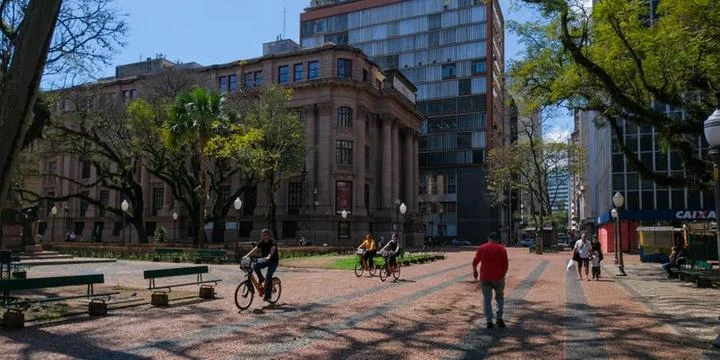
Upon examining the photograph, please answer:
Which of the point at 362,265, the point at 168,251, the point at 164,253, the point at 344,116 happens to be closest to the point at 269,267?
the point at 362,265

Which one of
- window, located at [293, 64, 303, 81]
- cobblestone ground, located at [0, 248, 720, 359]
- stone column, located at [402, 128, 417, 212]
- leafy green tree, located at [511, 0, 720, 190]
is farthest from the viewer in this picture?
stone column, located at [402, 128, 417, 212]

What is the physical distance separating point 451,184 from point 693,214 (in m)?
44.3

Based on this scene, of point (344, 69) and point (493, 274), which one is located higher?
point (344, 69)

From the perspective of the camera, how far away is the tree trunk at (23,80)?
19.5 ft

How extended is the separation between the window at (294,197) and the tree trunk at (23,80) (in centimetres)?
5263

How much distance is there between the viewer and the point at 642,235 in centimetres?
3550

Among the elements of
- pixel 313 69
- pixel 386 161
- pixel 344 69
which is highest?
pixel 313 69

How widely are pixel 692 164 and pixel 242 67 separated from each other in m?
50.6

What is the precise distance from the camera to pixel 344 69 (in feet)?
193

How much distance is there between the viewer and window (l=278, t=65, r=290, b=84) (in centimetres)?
6056

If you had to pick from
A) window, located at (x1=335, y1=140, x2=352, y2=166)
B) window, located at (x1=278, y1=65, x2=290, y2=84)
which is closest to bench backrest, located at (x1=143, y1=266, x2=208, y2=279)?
window, located at (x1=335, y1=140, x2=352, y2=166)

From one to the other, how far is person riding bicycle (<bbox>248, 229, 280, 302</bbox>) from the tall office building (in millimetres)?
77358

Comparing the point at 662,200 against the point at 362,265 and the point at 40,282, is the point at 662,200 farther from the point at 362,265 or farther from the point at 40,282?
the point at 40,282

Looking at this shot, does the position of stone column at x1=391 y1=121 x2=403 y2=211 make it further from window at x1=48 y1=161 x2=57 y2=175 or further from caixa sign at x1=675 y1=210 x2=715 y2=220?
window at x1=48 y1=161 x2=57 y2=175
